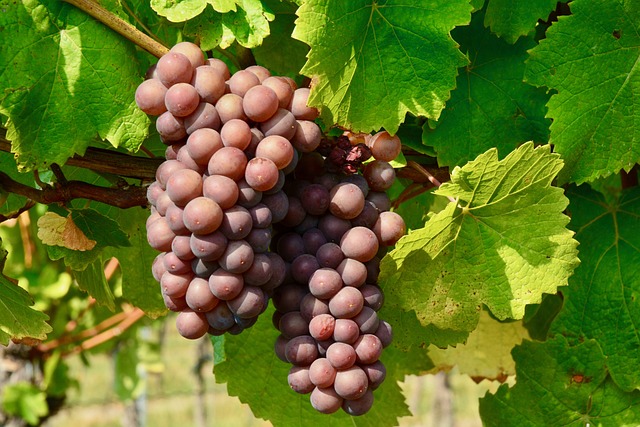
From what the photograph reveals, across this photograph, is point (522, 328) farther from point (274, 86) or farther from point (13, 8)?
point (13, 8)

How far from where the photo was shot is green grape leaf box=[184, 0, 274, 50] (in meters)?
1.20

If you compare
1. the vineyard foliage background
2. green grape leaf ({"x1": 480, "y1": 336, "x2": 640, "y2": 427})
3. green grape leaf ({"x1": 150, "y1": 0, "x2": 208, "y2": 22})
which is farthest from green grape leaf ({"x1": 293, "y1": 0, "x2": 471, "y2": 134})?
green grape leaf ({"x1": 480, "y1": 336, "x2": 640, "y2": 427})

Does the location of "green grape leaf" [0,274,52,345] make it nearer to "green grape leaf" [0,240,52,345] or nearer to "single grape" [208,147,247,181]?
"green grape leaf" [0,240,52,345]

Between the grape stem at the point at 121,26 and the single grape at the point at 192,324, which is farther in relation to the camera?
the grape stem at the point at 121,26

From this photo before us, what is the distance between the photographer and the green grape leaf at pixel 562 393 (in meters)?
1.50

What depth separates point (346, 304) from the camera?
1085 mm

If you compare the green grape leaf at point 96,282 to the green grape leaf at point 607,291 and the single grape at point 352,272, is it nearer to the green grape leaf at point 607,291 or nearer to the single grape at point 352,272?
the single grape at point 352,272

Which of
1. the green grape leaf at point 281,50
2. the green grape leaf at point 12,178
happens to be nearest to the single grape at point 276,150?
the green grape leaf at point 281,50

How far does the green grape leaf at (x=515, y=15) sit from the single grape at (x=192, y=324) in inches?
27.1

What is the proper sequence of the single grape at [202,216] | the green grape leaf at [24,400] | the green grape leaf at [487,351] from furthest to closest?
the green grape leaf at [24,400], the green grape leaf at [487,351], the single grape at [202,216]

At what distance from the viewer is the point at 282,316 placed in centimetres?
116

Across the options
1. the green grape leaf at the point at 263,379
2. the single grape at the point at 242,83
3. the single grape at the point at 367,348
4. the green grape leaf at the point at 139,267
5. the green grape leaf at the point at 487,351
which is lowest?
the green grape leaf at the point at 487,351

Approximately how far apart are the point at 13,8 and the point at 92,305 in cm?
257

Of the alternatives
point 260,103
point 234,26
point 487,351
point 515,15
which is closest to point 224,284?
point 260,103
